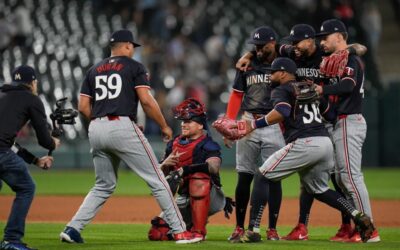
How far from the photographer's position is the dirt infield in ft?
37.6

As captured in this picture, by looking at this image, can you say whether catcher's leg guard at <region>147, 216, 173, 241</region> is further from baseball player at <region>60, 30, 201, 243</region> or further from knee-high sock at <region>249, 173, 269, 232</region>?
knee-high sock at <region>249, 173, 269, 232</region>

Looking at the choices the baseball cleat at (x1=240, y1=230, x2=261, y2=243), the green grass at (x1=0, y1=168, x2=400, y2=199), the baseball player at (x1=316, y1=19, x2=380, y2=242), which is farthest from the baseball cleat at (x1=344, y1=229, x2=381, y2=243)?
the green grass at (x1=0, y1=168, x2=400, y2=199)

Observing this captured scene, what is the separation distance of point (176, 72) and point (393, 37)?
6915 mm

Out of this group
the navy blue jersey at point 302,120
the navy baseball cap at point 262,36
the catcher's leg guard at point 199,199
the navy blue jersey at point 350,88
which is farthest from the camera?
the navy baseball cap at point 262,36

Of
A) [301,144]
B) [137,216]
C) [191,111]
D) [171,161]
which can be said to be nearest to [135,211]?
[137,216]

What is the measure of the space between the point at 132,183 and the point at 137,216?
5434mm

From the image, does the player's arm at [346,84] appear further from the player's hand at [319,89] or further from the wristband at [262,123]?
the wristband at [262,123]

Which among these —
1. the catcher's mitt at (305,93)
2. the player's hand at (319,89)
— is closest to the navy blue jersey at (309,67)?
the player's hand at (319,89)

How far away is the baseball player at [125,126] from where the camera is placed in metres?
8.34

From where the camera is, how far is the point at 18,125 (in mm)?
8109

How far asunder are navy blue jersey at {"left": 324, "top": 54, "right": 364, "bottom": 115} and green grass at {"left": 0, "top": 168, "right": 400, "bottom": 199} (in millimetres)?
5479

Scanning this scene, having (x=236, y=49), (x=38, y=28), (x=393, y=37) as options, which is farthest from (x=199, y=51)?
(x=393, y=37)

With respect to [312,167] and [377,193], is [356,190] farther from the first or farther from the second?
[377,193]

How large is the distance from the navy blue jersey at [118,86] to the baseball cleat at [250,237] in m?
1.49
